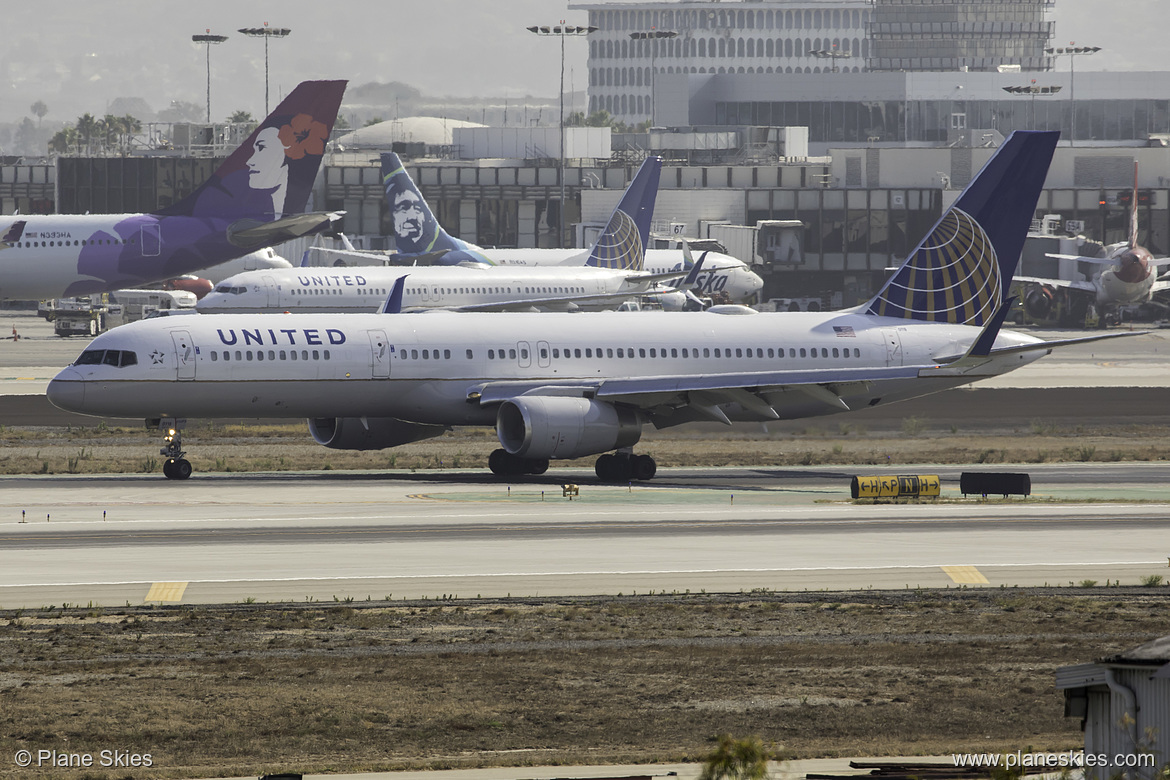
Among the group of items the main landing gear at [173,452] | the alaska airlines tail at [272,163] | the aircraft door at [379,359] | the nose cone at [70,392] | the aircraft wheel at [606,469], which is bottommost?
the aircraft wheel at [606,469]

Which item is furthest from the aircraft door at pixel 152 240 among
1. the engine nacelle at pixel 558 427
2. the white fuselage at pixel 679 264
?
the engine nacelle at pixel 558 427

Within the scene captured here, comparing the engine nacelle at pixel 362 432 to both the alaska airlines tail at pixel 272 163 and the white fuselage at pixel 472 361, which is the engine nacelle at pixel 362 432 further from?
the alaska airlines tail at pixel 272 163

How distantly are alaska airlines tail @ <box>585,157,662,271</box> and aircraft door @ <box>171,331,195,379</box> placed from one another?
54473mm

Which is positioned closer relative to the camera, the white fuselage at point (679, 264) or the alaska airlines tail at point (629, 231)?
the alaska airlines tail at point (629, 231)

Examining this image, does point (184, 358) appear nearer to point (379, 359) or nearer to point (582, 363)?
point (379, 359)

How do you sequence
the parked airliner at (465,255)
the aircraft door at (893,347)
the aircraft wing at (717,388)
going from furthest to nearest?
the parked airliner at (465,255) < the aircraft door at (893,347) < the aircraft wing at (717,388)

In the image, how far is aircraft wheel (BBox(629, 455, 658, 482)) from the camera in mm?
50500

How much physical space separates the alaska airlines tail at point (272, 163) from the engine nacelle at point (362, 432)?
3919cm

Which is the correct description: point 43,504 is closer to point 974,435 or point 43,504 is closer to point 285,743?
point 285,743

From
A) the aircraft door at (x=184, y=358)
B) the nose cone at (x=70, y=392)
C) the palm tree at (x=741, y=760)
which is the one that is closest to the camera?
the palm tree at (x=741, y=760)

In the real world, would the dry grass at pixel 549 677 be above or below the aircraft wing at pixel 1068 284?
below

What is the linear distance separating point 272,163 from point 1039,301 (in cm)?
6379

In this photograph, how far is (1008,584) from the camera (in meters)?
32.1

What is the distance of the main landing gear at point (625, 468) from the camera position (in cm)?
→ 5050
